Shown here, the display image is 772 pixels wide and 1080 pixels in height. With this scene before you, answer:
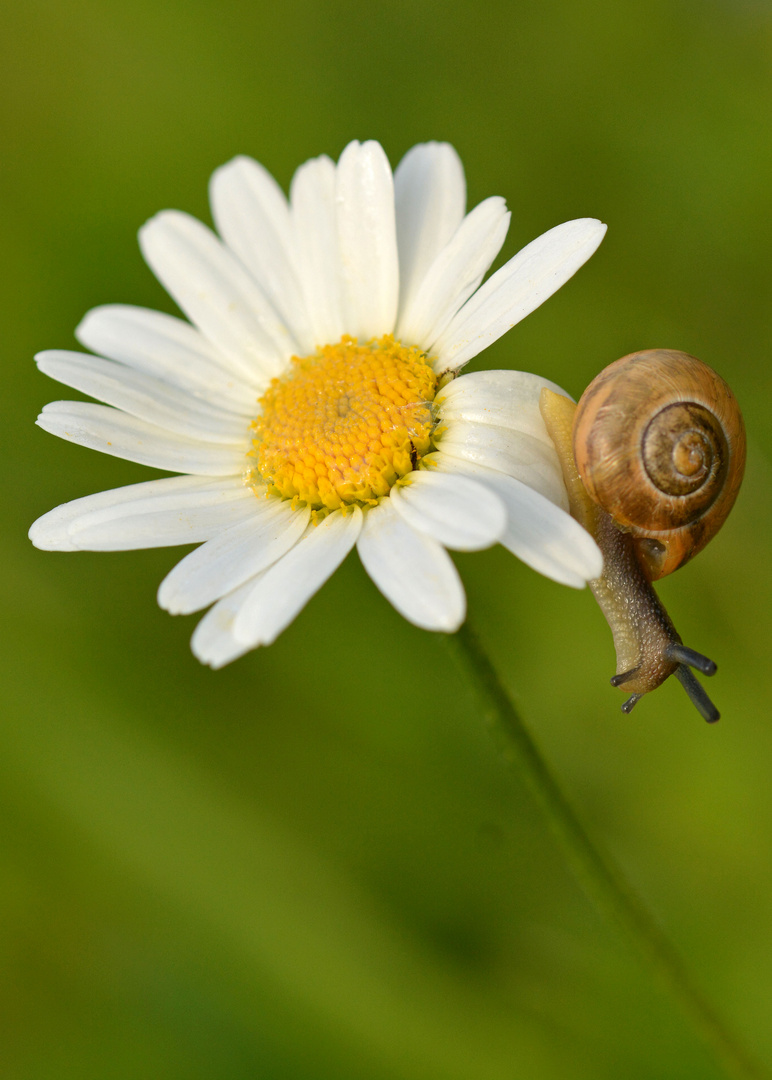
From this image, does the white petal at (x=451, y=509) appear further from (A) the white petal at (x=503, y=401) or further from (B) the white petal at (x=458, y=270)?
(B) the white petal at (x=458, y=270)

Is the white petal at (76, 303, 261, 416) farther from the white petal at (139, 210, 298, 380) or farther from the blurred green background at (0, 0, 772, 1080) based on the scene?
the blurred green background at (0, 0, 772, 1080)

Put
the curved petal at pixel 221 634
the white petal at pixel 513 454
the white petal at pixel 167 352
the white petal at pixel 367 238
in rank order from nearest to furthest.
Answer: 1. the curved petal at pixel 221 634
2. the white petal at pixel 513 454
3. the white petal at pixel 367 238
4. the white petal at pixel 167 352

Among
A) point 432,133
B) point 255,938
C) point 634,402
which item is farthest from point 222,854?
point 432,133

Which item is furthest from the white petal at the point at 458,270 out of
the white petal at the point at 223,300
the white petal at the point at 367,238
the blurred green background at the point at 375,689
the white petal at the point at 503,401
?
the blurred green background at the point at 375,689

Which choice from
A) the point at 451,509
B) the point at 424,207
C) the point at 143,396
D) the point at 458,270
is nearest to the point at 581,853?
the point at 451,509

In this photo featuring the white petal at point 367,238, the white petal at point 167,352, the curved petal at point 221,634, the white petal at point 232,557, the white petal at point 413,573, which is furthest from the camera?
the white petal at point 167,352

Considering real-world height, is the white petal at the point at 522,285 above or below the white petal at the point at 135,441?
below
